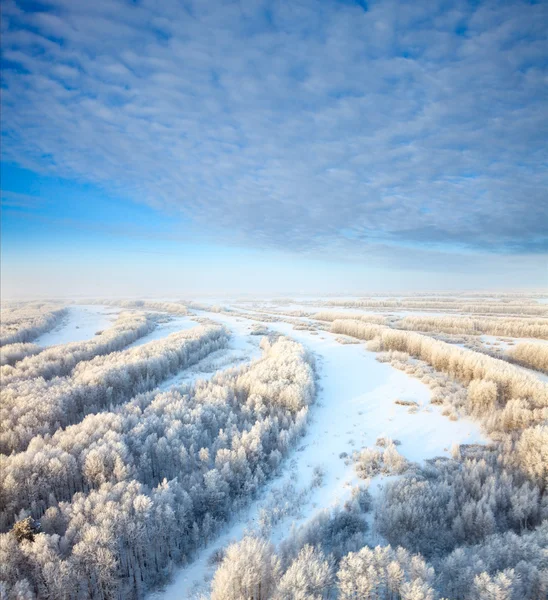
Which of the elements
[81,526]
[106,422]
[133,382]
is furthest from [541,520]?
[133,382]

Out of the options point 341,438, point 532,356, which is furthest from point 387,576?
point 532,356

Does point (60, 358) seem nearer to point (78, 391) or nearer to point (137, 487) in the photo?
point (78, 391)

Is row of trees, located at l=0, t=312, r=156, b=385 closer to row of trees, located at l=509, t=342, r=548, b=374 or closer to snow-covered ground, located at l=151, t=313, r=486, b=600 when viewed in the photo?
snow-covered ground, located at l=151, t=313, r=486, b=600

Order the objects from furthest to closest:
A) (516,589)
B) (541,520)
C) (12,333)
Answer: (12,333) < (541,520) < (516,589)

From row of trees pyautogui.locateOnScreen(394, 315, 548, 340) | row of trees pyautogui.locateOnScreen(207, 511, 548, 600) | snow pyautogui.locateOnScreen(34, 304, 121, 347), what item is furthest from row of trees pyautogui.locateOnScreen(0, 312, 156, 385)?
row of trees pyautogui.locateOnScreen(394, 315, 548, 340)

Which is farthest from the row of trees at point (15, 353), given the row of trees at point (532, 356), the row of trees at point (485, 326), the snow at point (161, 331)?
the row of trees at point (532, 356)

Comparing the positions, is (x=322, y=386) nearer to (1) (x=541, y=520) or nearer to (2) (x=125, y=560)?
(1) (x=541, y=520)

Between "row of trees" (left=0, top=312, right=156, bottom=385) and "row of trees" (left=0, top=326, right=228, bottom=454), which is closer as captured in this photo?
"row of trees" (left=0, top=326, right=228, bottom=454)

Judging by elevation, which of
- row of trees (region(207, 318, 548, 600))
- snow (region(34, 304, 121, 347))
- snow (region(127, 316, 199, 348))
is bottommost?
snow (region(34, 304, 121, 347))
